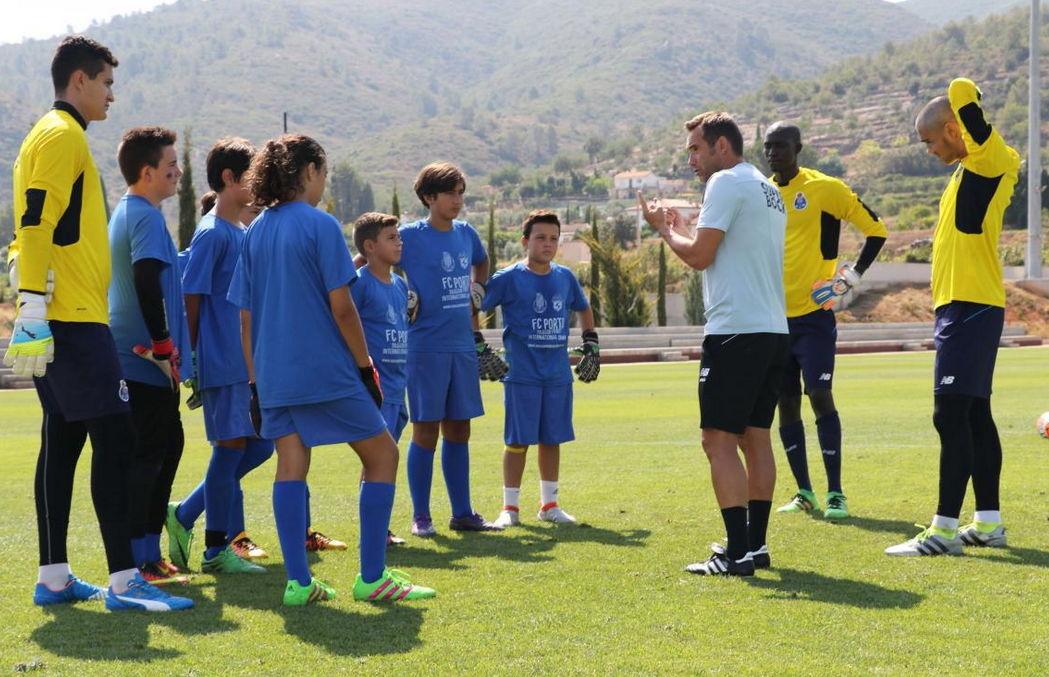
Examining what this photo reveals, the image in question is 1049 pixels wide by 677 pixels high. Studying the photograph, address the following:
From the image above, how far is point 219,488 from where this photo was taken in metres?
6.27

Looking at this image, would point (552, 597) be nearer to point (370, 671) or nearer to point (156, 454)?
point (370, 671)

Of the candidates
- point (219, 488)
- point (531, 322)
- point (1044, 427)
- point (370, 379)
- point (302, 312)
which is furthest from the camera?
point (1044, 427)

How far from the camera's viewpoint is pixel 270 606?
17.2 ft

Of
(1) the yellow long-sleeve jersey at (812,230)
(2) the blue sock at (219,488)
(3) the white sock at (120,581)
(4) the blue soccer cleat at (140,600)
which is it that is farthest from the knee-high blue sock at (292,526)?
(1) the yellow long-sleeve jersey at (812,230)

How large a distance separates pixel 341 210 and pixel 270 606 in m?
192

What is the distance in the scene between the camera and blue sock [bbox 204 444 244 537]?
624 cm

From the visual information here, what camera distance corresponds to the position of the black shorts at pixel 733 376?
18.8ft

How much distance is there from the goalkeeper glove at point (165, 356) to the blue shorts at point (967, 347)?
3907 mm

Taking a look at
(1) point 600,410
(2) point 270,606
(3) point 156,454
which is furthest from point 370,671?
(1) point 600,410

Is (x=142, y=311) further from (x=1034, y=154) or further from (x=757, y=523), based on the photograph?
(x=1034, y=154)

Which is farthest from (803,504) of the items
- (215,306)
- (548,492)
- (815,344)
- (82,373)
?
(82,373)

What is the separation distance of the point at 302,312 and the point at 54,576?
1643 mm

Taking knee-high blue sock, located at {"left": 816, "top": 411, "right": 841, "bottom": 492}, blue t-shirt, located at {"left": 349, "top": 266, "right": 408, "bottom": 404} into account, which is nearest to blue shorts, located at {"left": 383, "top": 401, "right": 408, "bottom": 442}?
blue t-shirt, located at {"left": 349, "top": 266, "right": 408, "bottom": 404}

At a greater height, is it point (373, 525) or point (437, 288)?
point (437, 288)
